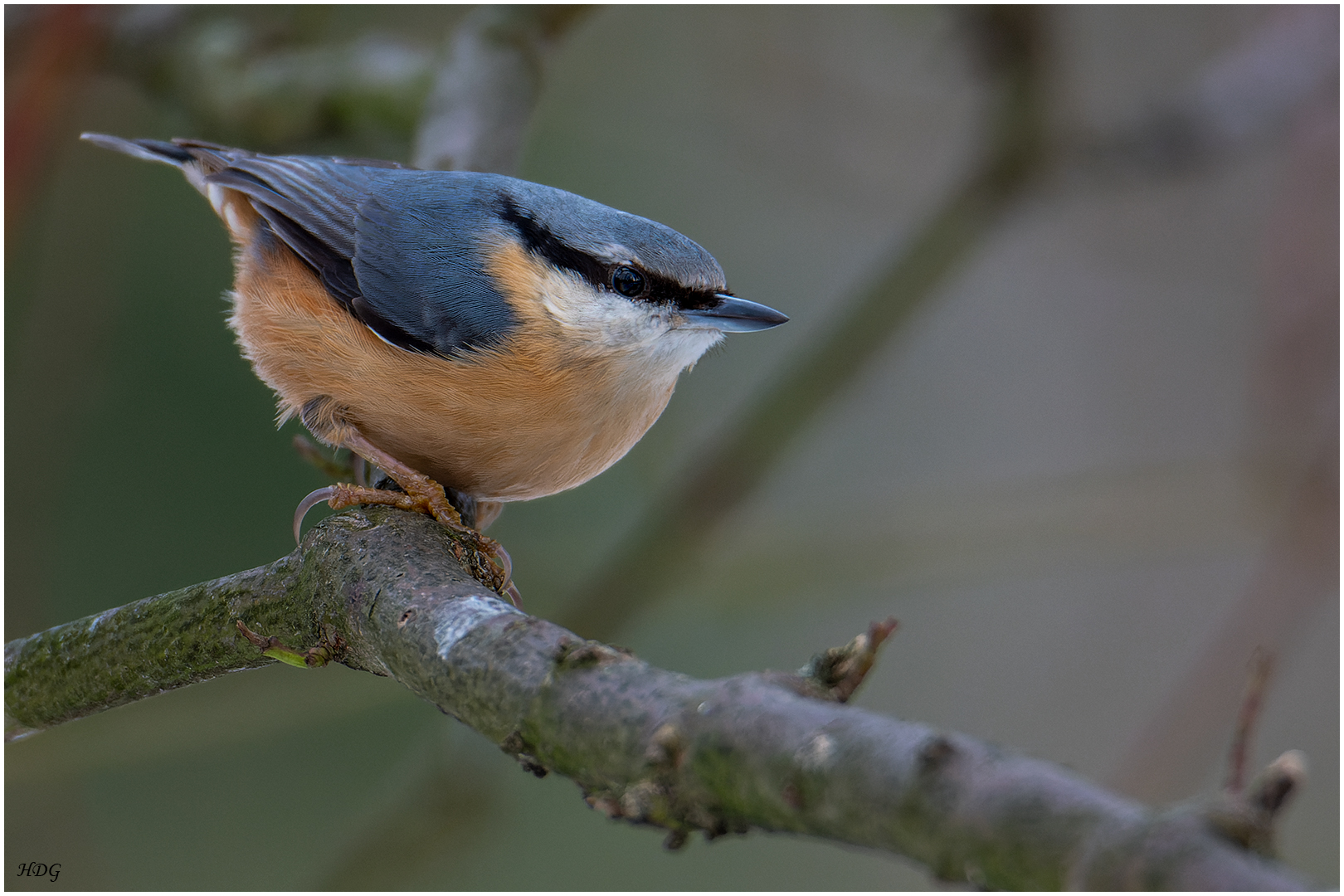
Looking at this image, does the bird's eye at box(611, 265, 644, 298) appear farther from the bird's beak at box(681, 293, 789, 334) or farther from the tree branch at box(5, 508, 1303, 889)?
the tree branch at box(5, 508, 1303, 889)

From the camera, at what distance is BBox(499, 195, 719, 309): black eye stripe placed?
1.91 meters

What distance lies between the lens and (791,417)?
8.68ft

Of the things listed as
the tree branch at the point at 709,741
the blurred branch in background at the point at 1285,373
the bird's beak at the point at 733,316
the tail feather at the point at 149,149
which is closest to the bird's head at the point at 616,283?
the bird's beak at the point at 733,316

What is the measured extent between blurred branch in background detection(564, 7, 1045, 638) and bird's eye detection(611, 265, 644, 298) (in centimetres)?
79

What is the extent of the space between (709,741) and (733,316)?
47.9 inches

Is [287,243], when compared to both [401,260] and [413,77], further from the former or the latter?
[413,77]

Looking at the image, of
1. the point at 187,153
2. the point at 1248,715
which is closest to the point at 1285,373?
the point at 1248,715

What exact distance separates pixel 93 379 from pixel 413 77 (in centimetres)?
102

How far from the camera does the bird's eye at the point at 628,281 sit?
6.29 ft

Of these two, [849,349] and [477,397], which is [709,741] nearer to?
[477,397]

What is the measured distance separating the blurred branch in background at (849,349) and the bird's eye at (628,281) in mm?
794

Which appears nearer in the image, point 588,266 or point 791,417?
point 588,266

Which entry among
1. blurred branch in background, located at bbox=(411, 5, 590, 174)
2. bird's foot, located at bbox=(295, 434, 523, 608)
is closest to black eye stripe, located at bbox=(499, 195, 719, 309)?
blurred branch in background, located at bbox=(411, 5, 590, 174)

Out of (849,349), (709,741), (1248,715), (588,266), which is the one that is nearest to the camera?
(1248,715)
